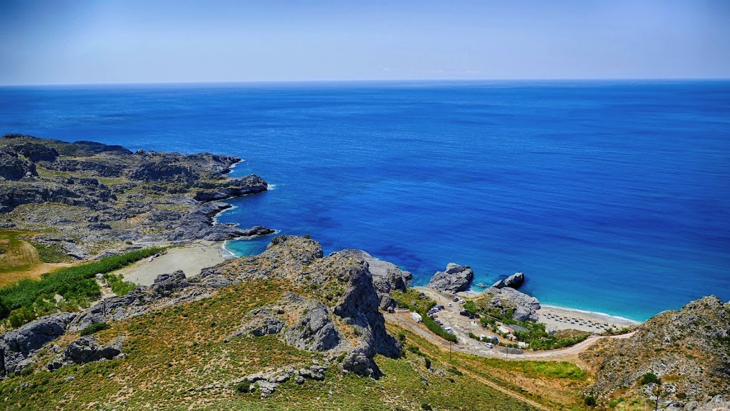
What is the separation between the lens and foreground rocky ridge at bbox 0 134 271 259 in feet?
373

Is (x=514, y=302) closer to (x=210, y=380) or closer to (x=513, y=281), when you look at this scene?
(x=513, y=281)

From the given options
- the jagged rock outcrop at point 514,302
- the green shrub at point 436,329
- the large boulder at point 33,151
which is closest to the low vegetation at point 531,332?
the jagged rock outcrop at point 514,302

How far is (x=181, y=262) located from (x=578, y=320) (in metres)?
75.9

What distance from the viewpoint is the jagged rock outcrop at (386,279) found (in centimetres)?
7994

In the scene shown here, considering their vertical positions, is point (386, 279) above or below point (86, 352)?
below

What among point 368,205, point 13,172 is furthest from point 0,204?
point 368,205

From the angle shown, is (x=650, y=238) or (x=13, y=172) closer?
(x=650, y=238)

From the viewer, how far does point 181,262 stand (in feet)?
320

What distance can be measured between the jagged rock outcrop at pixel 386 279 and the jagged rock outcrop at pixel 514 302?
15462 mm

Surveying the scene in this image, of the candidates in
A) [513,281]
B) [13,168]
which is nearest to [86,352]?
[513,281]

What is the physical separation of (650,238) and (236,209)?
363 ft

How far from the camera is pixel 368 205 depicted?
146875 mm

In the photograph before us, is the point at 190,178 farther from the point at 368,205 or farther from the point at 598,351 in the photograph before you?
the point at 598,351

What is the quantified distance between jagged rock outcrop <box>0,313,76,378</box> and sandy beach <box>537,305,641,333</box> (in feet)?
227
